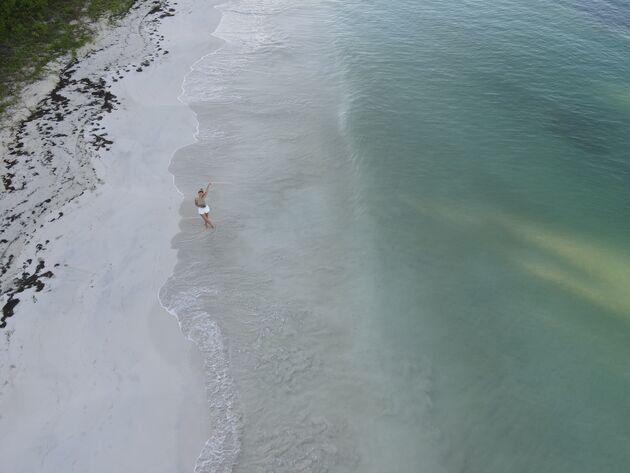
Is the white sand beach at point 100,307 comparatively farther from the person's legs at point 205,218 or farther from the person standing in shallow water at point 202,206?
the person standing in shallow water at point 202,206

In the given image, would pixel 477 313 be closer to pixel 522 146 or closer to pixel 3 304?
pixel 522 146

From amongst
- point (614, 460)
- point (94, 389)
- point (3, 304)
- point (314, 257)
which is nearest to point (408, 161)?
point (314, 257)

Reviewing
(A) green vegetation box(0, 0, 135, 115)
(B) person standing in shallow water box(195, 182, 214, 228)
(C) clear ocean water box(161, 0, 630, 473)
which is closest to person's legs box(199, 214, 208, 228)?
(B) person standing in shallow water box(195, 182, 214, 228)

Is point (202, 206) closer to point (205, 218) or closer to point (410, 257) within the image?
point (205, 218)

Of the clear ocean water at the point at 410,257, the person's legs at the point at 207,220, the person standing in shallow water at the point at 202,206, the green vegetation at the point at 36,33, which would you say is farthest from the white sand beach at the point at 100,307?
the green vegetation at the point at 36,33

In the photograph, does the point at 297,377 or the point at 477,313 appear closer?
the point at 297,377

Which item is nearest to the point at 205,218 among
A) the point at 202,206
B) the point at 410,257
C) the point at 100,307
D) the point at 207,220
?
the point at 207,220
